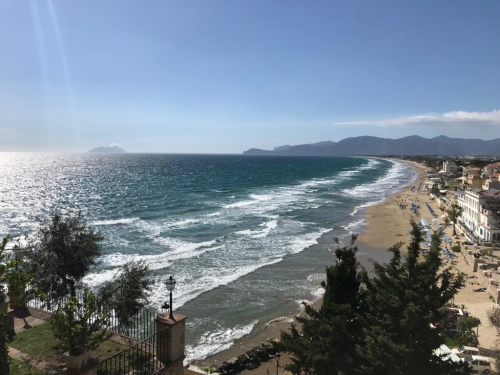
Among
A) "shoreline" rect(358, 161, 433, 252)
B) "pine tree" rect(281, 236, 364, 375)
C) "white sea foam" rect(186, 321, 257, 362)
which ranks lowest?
"white sea foam" rect(186, 321, 257, 362)

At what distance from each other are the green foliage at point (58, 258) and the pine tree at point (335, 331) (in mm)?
8487

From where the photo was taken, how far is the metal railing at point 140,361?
914cm

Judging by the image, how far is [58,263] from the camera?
560 inches

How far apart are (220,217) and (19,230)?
25.7m

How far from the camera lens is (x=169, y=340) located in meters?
9.62

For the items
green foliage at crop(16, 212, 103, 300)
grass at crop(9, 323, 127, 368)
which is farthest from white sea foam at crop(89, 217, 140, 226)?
grass at crop(9, 323, 127, 368)

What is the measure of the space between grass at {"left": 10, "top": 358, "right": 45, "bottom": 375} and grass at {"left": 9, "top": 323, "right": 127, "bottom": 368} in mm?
375

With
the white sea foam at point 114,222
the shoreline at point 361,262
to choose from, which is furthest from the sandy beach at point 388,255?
the white sea foam at point 114,222

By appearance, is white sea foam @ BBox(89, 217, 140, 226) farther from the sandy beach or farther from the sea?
the sandy beach

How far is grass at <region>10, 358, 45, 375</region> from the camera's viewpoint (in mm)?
8736

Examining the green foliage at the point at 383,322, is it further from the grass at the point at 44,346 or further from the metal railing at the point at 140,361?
the grass at the point at 44,346

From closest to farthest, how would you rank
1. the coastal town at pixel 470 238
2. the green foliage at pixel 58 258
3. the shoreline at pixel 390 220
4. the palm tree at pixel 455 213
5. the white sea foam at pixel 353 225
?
the green foliage at pixel 58 258
the coastal town at pixel 470 238
the shoreline at pixel 390 220
the palm tree at pixel 455 213
the white sea foam at pixel 353 225

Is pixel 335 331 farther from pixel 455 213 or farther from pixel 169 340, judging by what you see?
pixel 455 213

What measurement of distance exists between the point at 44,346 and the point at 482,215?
45302mm
